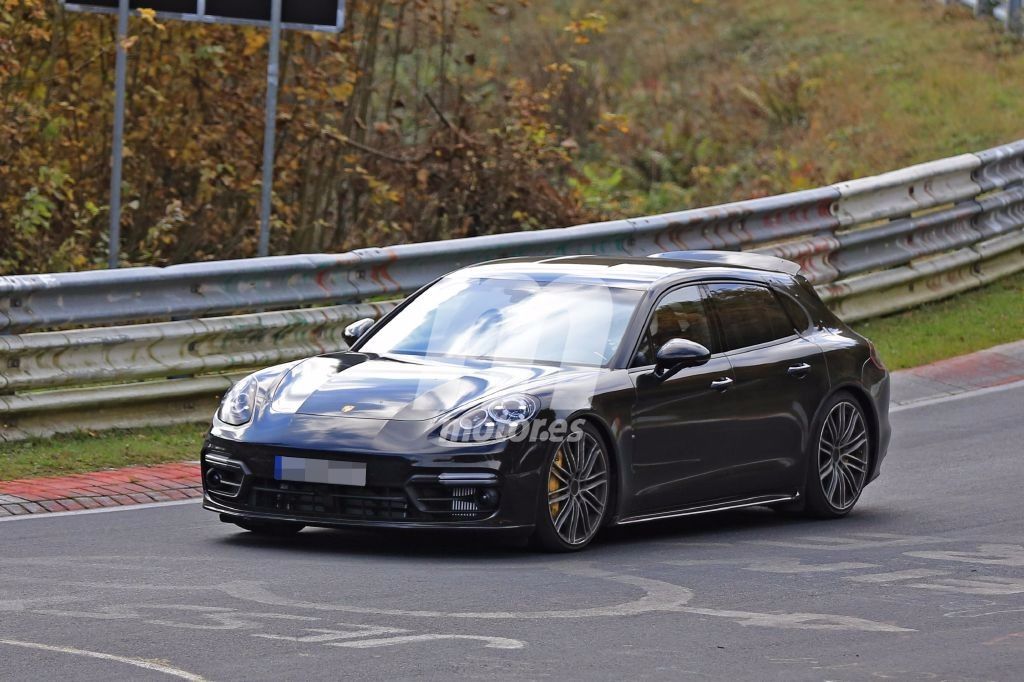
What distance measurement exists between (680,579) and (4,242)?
32.0 feet

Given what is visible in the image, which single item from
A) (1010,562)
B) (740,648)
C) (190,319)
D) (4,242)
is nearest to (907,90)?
(4,242)

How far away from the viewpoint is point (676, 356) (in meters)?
9.52

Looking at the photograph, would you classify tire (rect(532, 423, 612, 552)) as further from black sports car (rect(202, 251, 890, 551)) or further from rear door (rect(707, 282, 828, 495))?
rear door (rect(707, 282, 828, 495))

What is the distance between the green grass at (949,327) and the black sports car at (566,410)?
5.16m

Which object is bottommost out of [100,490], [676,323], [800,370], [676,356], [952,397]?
[100,490]

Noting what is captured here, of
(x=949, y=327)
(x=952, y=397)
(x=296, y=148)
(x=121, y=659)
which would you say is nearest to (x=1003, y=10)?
(x=949, y=327)

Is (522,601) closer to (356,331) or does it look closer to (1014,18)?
(356,331)

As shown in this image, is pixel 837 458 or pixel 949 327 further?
pixel 949 327

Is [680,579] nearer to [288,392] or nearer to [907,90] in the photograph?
[288,392]

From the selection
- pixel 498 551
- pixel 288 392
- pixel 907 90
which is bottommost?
pixel 498 551

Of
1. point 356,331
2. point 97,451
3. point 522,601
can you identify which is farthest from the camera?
point 97,451

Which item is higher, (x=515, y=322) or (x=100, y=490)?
(x=515, y=322)

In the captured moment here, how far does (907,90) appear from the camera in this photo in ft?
94.7

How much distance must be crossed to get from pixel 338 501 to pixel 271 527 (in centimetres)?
67
